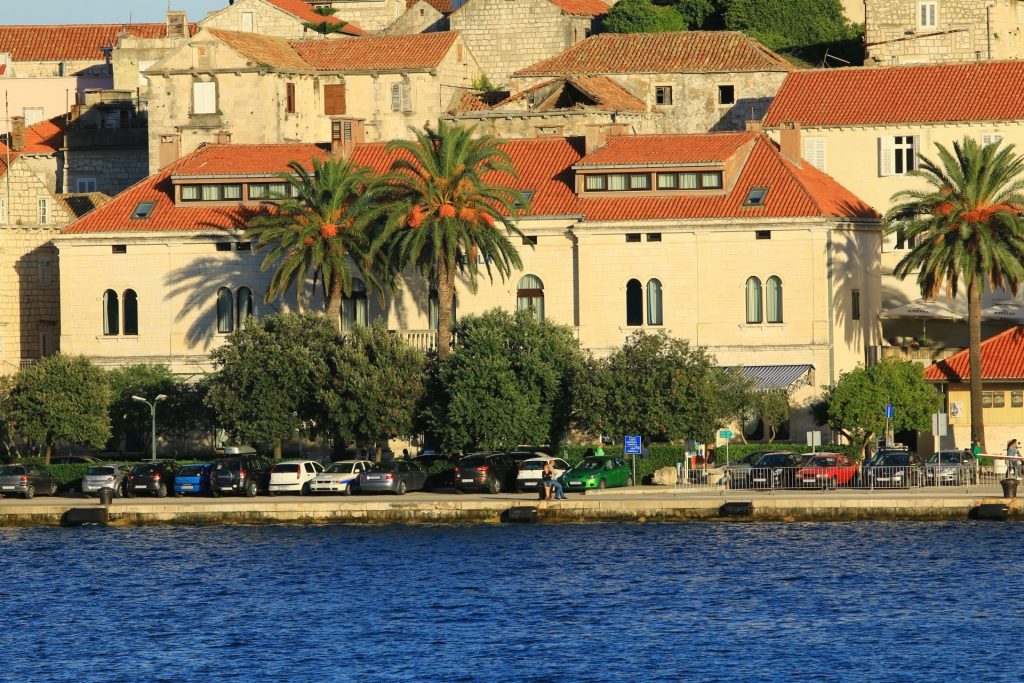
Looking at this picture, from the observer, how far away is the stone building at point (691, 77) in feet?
385

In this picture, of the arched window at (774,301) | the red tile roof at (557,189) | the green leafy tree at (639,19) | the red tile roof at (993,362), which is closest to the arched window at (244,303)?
the red tile roof at (557,189)

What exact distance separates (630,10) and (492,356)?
160 feet

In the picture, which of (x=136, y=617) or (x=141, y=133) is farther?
(x=141, y=133)

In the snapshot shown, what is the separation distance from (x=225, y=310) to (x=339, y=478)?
18.9 metres

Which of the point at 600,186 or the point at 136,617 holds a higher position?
the point at 600,186

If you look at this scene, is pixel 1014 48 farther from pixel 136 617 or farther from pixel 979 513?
pixel 136 617

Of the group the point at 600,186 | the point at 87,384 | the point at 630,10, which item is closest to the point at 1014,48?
the point at 630,10

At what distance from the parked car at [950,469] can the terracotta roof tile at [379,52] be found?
45739 mm

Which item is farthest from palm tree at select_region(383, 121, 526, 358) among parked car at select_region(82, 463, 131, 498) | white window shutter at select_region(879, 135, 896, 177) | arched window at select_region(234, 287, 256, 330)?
white window shutter at select_region(879, 135, 896, 177)

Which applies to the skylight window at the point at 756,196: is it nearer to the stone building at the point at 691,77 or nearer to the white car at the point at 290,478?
the stone building at the point at 691,77

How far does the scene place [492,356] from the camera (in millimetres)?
88250

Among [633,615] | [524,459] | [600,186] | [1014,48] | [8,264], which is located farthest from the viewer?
[1014,48]

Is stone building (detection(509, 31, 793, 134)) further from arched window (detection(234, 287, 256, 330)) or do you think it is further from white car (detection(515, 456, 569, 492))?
white car (detection(515, 456, 569, 492))

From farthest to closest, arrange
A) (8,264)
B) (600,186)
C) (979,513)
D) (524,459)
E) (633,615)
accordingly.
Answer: (8,264) < (600,186) < (524,459) < (979,513) < (633,615)
